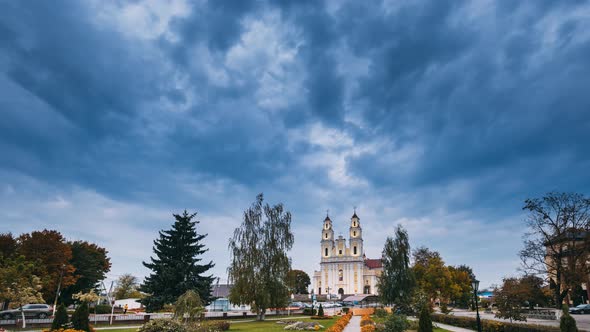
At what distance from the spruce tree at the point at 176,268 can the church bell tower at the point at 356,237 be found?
77747mm

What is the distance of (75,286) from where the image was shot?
51469 mm

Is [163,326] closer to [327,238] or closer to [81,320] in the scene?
[81,320]

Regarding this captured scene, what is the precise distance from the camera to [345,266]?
11300 centimetres

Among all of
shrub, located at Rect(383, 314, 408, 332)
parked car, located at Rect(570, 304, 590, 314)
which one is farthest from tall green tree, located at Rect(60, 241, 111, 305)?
parked car, located at Rect(570, 304, 590, 314)

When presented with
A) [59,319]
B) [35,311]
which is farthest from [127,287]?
[59,319]

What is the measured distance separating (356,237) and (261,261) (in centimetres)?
7684

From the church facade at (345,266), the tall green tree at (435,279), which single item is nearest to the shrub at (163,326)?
the tall green tree at (435,279)

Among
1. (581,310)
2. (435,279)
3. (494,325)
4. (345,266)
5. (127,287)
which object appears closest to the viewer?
(494,325)

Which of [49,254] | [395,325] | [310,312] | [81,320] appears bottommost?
[310,312]

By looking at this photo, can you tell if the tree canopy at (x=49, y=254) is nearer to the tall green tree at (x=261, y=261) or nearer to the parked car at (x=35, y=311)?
the parked car at (x=35, y=311)

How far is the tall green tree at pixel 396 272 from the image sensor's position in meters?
41.3

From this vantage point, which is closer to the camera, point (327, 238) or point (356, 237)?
point (356, 237)

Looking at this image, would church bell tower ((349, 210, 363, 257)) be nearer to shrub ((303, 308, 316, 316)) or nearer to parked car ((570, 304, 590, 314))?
shrub ((303, 308, 316, 316))

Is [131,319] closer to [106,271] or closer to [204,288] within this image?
[204,288]
